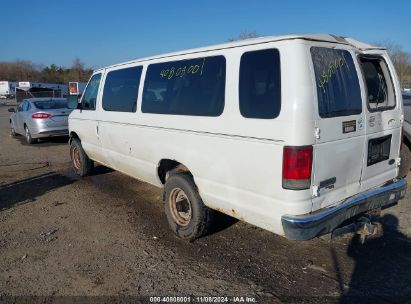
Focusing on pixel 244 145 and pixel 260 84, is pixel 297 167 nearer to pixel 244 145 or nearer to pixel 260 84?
pixel 244 145

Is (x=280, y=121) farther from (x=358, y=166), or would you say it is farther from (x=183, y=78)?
(x=183, y=78)

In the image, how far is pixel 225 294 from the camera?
3369 mm

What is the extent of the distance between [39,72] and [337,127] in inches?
4643

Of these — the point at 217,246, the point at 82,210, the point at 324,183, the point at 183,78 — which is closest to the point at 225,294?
the point at 217,246

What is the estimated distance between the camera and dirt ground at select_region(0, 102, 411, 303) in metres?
3.43

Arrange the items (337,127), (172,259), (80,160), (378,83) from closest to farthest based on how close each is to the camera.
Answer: (337,127)
(172,259)
(378,83)
(80,160)

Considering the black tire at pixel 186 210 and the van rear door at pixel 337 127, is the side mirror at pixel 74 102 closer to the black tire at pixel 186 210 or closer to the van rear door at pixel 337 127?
the black tire at pixel 186 210

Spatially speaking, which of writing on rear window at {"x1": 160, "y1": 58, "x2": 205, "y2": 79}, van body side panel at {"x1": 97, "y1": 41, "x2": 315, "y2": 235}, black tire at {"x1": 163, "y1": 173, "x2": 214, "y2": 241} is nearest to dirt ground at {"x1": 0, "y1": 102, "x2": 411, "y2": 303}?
black tire at {"x1": 163, "y1": 173, "x2": 214, "y2": 241}

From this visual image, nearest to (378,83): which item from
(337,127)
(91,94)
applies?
(337,127)

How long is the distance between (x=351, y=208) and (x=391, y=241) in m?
1.28

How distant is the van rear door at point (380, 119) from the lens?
378cm

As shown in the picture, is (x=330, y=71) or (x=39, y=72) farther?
(x=39, y=72)

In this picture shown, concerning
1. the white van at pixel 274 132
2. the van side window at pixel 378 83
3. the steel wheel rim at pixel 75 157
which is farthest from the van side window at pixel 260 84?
the steel wheel rim at pixel 75 157

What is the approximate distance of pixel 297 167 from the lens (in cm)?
309
